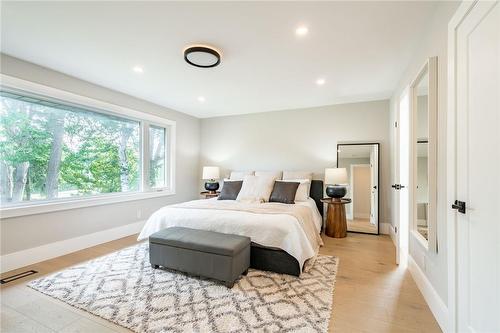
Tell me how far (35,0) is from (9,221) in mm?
2310

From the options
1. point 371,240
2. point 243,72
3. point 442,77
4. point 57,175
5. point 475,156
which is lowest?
point 371,240

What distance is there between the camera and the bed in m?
2.33

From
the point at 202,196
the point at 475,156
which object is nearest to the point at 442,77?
the point at 475,156

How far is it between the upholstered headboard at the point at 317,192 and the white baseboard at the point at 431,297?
72.3 inches

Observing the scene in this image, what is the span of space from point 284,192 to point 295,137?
4.87 feet

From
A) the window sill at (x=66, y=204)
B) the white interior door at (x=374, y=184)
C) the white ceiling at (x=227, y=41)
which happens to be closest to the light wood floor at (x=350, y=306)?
the window sill at (x=66, y=204)

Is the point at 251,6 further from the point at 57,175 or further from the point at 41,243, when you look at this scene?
the point at 41,243

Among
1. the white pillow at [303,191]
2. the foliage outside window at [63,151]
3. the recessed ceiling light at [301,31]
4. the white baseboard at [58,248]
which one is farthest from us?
the white pillow at [303,191]

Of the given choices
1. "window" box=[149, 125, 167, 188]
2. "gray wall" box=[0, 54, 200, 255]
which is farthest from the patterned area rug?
"window" box=[149, 125, 167, 188]

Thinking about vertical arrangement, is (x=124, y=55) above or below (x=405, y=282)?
above

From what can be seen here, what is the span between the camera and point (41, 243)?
2764 mm

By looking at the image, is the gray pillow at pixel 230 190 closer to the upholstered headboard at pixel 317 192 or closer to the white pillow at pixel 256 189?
the white pillow at pixel 256 189

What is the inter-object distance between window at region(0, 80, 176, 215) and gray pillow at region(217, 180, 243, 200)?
142 cm

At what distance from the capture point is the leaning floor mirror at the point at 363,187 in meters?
3.99
